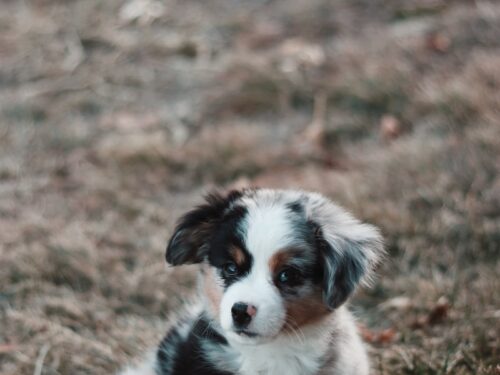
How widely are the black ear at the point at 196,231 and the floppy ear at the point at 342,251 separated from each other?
407 mm

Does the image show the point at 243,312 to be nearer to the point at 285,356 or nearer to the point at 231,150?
the point at 285,356

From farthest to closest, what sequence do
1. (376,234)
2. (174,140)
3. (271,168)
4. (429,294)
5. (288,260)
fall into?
1. (174,140)
2. (271,168)
3. (429,294)
4. (376,234)
5. (288,260)

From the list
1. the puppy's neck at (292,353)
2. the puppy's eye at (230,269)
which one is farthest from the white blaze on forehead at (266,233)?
the puppy's neck at (292,353)

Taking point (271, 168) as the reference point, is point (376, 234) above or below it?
above

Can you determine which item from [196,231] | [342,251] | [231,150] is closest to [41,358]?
[196,231]

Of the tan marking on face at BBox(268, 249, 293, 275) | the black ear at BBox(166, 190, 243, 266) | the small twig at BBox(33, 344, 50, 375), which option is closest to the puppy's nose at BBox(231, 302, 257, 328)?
the tan marking on face at BBox(268, 249, 293, 275)

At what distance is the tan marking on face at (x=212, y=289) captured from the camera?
3.44m

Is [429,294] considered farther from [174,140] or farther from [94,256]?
[174,140]

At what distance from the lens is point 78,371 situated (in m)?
4.27

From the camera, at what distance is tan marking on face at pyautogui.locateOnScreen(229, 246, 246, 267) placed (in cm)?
328

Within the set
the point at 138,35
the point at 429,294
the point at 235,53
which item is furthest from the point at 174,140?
the point at 429,294

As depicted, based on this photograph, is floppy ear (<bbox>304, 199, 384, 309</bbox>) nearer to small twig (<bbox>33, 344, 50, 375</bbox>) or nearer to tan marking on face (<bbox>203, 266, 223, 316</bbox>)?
tan marking on face (<bbox>203, 266, 223, 316</bbox>)

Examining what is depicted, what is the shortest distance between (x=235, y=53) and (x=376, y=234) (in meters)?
4.56

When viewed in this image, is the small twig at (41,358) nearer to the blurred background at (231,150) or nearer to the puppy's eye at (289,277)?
the blurred background at (231,150)
